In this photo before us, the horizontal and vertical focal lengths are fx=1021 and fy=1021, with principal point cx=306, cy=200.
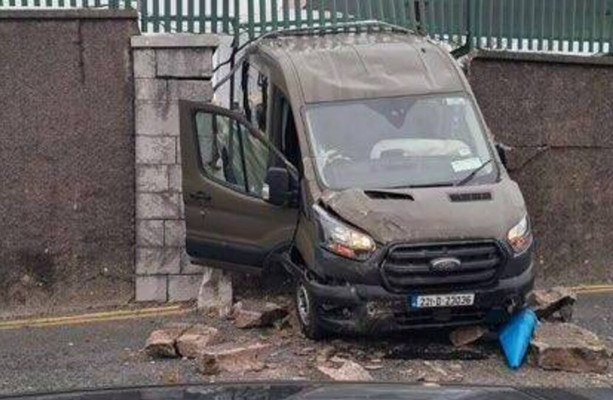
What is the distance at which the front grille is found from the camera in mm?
7617

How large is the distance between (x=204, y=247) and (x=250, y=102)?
1.47 m

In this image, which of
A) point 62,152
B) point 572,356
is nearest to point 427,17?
point 62,152

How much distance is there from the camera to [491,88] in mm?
11234

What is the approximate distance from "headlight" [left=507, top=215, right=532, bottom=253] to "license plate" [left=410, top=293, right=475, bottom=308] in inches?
20.9

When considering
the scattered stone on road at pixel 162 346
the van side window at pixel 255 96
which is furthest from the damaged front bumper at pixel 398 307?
the van side window at pixel 255 96

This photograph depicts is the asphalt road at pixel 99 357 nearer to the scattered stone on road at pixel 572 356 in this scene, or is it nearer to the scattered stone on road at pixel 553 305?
the scattered stone on road at pixel 572 356

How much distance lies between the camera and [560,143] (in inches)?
453

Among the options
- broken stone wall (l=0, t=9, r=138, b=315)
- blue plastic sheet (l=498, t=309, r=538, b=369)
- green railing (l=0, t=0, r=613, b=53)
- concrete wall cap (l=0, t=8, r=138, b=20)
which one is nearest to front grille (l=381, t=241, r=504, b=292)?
blue plastic sheet (l=498, t=309, r=538, b=369)

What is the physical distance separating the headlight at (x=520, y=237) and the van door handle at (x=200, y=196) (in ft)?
9.56

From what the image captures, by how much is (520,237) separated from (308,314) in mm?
1773

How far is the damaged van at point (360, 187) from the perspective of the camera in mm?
7672

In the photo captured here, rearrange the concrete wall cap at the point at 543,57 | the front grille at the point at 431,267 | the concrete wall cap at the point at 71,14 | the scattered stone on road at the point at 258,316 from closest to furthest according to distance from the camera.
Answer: the front grille at the point at 431,267 → the scattered stone on road at the point at 258,316 → the concrete wall cap at the point at 71,14 → the concrete wall cap at the point at 543,57

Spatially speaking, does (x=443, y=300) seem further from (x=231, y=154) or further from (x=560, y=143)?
(x=560, y=143)

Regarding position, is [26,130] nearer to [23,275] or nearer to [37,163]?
[37,163]
